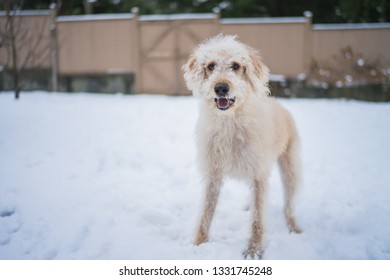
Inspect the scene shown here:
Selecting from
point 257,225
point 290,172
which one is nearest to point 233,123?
point 257,225

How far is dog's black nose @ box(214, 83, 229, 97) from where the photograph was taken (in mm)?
2568

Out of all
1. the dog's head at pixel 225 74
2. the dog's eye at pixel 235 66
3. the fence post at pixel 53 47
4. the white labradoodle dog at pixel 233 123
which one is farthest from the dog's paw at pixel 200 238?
the fence post at pixel 53 47

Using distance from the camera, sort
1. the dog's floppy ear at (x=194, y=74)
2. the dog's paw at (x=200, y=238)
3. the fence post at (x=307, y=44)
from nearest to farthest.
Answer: the dog's paw at (x=200, y=238), the dog's floppy ear at (x=194, y=74), the fence post at (x=307, y=44)

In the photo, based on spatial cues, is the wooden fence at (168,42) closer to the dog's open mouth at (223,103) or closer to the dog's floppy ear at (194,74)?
the dog's floppy ear at (194,74)

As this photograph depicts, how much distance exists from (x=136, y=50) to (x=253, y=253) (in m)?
8.63

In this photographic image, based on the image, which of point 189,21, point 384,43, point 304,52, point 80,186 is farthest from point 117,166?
point 384,43

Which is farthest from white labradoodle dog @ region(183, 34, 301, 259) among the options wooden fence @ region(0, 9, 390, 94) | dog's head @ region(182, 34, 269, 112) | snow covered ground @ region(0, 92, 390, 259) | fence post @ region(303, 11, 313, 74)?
fence post @ region(303, 11, 313, 74)

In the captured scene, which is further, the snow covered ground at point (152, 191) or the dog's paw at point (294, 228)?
the dog's paw at point (294, 228)

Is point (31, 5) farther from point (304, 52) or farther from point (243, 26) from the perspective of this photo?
point (304, 52)

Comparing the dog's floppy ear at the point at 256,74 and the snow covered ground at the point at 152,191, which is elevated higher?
the dog's floppy ear at the point at 256,74

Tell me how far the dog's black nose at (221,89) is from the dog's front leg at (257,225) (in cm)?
85

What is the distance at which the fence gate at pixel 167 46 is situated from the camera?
988cm

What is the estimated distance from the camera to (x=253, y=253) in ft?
8.61

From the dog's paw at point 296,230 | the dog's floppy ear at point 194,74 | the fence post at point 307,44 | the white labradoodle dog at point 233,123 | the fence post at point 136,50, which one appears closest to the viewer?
the white labradoodle dog at point 233,123
